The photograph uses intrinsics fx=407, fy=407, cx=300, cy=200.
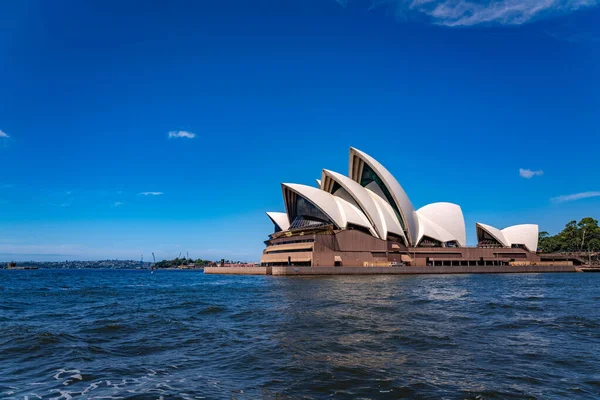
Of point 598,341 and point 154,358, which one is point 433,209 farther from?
point 154,358

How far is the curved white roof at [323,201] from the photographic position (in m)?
59.0

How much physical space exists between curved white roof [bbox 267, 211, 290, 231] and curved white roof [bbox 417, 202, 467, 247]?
23318 mm

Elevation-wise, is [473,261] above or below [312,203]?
below

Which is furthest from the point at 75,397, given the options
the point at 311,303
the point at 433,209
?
the point at 433,209

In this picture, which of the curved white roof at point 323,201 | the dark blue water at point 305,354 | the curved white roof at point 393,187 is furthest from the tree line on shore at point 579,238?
the dark blue water at point 305,354

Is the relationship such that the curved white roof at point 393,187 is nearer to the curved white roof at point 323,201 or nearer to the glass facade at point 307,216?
the curved white roof at point 323,201

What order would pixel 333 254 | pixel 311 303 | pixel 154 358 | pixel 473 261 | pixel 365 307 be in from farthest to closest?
pixel 473 261, pixel 333 254, pixel 311 303, pixel 365 307, pixel 154 358

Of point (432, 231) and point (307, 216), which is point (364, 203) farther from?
point (432, 231)

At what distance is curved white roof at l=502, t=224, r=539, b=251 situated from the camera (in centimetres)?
7794

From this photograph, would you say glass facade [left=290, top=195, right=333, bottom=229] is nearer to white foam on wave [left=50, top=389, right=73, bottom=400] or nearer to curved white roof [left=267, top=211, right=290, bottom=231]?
curved white roof [left=267, top=211, right=290, bottom=231]

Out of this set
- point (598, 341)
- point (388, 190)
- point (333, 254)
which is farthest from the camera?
point (388, 190)

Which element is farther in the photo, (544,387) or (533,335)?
(533,335)

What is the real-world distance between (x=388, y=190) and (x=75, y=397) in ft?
196

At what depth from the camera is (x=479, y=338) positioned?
35.7 feet
